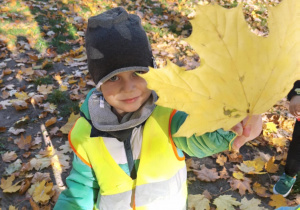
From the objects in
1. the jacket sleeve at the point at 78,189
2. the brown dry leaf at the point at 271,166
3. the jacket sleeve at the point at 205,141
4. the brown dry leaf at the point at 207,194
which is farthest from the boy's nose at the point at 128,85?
the brown dry leaf at the point at 271,166

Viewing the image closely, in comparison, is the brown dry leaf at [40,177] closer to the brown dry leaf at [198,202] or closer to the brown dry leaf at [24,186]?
the brown dry leaf at [24,186]

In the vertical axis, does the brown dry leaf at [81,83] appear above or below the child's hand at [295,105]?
below

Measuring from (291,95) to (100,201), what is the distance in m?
1.33

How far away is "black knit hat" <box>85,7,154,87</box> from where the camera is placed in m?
1.26

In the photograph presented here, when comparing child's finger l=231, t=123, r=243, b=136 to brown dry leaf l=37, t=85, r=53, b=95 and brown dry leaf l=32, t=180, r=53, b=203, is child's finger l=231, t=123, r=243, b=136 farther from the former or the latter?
brown dry leaf l=37, t=85, r=53, b=95

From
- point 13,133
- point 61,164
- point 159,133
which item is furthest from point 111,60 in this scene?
point 13,133

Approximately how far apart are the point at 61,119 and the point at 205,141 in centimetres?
244

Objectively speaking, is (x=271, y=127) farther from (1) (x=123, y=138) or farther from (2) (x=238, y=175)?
(1) (x=123, y=138)

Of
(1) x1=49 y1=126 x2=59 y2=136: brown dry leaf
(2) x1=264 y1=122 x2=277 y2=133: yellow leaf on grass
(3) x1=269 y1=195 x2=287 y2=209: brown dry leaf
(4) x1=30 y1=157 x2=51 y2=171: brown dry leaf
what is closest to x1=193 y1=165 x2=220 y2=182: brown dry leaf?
(3) x1=269 y1=195 x2=287 y2=209: brown dry leaf

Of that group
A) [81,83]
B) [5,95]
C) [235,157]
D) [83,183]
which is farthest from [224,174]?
[5,95]

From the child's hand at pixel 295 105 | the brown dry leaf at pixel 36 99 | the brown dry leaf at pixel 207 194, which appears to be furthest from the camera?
the brown dry leaf at pixel 36 99

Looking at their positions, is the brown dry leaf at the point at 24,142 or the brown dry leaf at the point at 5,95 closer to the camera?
the brown dry leaf at the point at 24,142

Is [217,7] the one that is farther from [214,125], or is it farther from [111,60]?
[111,60]

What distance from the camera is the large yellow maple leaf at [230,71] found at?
68 cm
